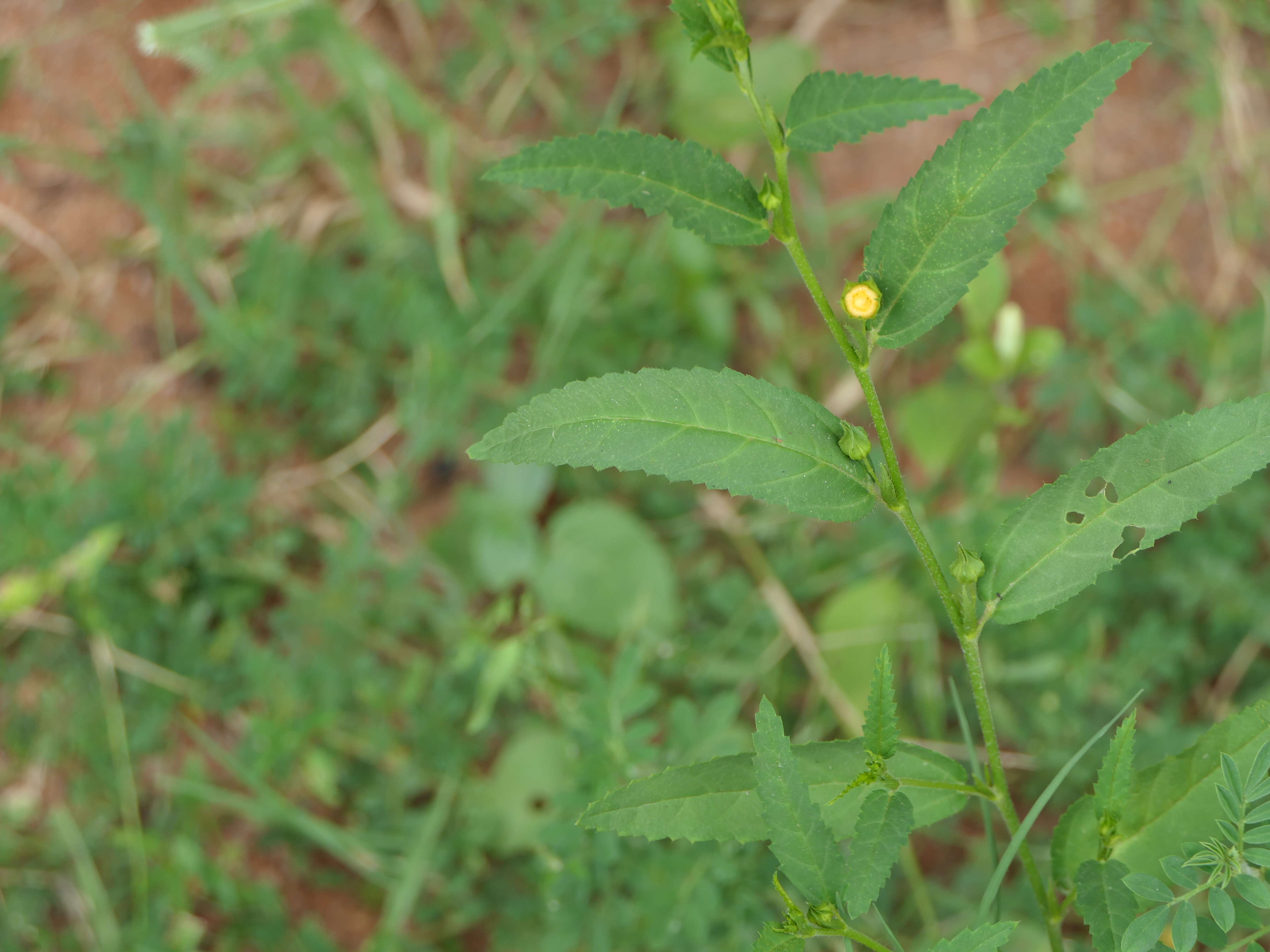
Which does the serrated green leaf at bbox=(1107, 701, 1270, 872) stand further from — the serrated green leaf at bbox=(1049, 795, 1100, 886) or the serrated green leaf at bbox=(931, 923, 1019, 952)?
the serrated green leaf at bbox=(931, 923, 1019, 952)

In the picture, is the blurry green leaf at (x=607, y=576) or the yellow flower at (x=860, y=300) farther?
the blurry green leaf at (x=607, y=576)

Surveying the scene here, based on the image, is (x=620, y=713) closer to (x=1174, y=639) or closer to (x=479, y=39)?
(x=1174, y=639)

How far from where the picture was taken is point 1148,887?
3.91 feet

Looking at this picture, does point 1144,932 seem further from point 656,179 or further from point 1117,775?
point 656,179

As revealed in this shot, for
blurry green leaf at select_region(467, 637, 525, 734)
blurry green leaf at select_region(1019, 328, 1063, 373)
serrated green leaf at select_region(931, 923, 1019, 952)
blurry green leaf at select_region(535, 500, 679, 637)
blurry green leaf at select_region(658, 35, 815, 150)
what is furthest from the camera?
blurry green leaf at select_region(658, 35, 815, 150)

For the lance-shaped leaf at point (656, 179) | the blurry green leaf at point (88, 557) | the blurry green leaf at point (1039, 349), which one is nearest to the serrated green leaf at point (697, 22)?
the lance-shaped leaf at point (656, 179)

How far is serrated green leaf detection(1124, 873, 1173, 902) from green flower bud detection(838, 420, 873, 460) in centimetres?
61

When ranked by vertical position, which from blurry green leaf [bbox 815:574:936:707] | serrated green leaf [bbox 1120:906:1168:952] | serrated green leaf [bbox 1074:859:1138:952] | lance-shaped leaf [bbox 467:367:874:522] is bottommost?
blurry green leaf [bbox 815:574:936:707]

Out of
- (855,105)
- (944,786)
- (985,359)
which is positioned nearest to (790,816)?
(944,786)

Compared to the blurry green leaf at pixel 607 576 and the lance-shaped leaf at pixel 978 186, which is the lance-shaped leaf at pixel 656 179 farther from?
the blurry green leaf at pixel 607 576

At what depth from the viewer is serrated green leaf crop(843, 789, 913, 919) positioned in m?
1.14

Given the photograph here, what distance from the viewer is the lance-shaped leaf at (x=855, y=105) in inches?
49.1

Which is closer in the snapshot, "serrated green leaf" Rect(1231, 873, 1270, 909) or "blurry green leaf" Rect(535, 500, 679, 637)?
"serrated green leaf" Rect(1231, 873, 1270, 909)

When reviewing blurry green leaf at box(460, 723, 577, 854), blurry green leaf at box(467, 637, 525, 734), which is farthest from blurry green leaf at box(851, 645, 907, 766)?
blurry green leaf at box(460, 723, 577, 854)
